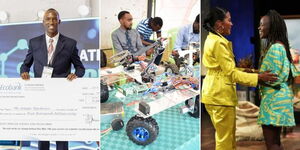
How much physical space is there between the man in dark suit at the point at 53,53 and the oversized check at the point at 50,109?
0.07 meters

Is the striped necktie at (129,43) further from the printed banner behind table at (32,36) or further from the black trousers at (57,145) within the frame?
the black trousers at (57,145)

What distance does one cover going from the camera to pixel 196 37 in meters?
2.51

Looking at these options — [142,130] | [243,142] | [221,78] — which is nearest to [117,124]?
[142,130]

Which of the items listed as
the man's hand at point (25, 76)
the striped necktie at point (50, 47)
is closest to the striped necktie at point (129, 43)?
the striped necktie at point (50, 47)

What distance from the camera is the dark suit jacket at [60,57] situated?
268 centimetres

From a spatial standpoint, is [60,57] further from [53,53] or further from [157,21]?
[157,21]

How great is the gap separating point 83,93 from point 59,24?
66 centimetres

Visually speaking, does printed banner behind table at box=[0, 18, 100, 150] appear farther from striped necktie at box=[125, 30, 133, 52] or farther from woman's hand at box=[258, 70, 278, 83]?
woman's hand at box=[258, 70, 278, 83]

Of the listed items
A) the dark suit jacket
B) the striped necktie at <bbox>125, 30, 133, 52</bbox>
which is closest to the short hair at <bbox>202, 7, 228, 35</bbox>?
the striped necktie at <bbox>125, 30, 133, 52</bbox>

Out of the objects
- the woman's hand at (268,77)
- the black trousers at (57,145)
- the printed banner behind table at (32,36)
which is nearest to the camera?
the woman's hand at (268,77)

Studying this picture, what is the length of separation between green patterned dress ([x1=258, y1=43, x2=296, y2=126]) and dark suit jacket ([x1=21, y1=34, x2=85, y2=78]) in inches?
61.2

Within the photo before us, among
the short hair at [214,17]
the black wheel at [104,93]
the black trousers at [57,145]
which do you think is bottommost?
the black trousers at [57,145]

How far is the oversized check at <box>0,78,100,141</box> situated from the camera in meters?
2.69

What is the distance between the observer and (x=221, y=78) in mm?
2139
